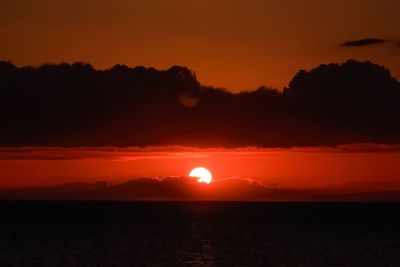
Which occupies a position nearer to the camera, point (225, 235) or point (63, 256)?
point (63, 256)

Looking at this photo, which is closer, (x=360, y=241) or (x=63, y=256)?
Result: (x=63, y=256)

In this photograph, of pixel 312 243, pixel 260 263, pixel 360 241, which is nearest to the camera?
pixel 260 263

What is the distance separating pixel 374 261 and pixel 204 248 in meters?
22.8

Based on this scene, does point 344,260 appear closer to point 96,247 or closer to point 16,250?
point 96,247

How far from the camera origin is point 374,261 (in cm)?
7912

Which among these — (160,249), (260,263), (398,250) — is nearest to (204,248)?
(160,249)

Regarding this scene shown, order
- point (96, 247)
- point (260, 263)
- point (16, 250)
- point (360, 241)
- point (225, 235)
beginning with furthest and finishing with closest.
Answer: point (225, 235)
point (360, 241)
point (96, 247)
point (16, 250)
point (260, 263)

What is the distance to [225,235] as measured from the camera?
4702 inches

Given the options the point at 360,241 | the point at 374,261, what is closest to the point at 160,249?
the point at 374,261

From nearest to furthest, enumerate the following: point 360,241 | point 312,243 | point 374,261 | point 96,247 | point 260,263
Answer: point 260,263 < point 374,261 < point 96,247 < point 312,243 < point 360,241

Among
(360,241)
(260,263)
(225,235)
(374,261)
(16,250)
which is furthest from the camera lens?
(225,235)

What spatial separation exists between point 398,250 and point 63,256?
44.1 meters

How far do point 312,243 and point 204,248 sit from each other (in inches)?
780

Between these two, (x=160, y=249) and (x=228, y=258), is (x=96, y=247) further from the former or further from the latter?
(x=228, y=258)
